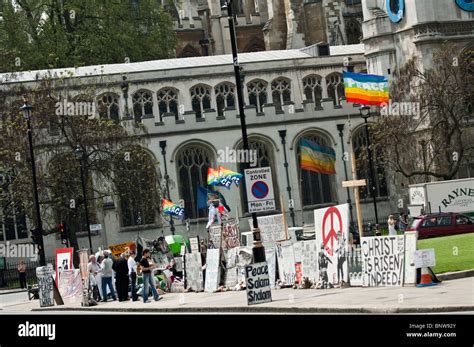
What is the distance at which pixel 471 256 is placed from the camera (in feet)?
93.0

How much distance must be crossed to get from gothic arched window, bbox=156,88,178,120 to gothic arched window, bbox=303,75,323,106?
782 cm

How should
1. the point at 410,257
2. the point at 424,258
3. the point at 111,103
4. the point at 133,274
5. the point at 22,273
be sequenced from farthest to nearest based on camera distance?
the point at 111,103 < the point at 22,273 < the point at 133,274 < the point at 410,257 < the point at 424,258

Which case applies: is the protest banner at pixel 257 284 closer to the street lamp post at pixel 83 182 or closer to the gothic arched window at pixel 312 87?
the street lamp post at pixel 83 182

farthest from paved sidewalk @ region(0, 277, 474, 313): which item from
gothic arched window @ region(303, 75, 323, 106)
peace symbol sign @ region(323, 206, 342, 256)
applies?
gothic arched window @ region(303, 75, 323, 106)

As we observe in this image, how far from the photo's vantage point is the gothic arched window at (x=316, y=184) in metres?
64.2

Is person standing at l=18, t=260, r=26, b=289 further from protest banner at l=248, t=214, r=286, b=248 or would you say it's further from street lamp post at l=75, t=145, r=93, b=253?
protest banner at l=248, t=214, r=286, b=248

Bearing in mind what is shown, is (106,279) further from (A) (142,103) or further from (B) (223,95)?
(B) (223,95)

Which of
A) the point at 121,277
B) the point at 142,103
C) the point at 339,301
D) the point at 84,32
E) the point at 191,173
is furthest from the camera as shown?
the point at 84,32

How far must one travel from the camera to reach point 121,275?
31.9 meters

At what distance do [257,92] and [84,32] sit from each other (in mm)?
14752

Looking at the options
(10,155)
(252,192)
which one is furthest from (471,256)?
(10,155)

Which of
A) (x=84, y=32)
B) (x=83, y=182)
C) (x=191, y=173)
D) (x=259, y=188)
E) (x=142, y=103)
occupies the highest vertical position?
(x=84, y=32)

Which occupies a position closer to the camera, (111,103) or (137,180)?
(137,180)

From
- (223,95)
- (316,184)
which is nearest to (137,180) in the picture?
(223,95)
